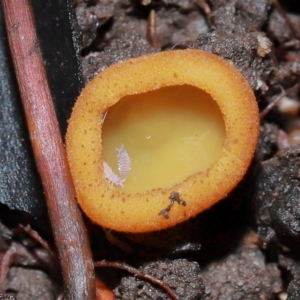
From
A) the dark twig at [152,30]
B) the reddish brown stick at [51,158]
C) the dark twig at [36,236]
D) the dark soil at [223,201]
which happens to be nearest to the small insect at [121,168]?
the reddish brown stick at [51,158]

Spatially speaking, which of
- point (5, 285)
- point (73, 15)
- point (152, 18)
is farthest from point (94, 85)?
point (5, 285)

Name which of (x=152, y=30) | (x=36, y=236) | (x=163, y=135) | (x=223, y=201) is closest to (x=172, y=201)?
(x=163, y=135)

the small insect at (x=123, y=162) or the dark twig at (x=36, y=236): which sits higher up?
the small insect at (x=123, y=162)

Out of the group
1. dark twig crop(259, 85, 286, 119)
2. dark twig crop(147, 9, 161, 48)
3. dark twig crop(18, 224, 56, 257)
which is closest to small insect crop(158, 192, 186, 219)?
dark twig crop(18, 224, 56, 257)

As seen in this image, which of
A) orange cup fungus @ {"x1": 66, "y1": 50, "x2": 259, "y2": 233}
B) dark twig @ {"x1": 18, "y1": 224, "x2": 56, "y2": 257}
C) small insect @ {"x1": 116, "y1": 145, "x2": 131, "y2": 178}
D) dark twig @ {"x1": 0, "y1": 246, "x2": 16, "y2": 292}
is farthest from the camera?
dark twig @ {"x1": 0, "y1": 246, "x2": 16, "y2": 292}

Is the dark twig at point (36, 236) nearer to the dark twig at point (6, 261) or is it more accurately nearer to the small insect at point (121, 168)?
the dark twig at point (6, 261)

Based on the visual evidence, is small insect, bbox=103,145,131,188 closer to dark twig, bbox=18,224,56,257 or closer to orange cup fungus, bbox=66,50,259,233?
orange cup fungus, bbox=66,50,259,233
